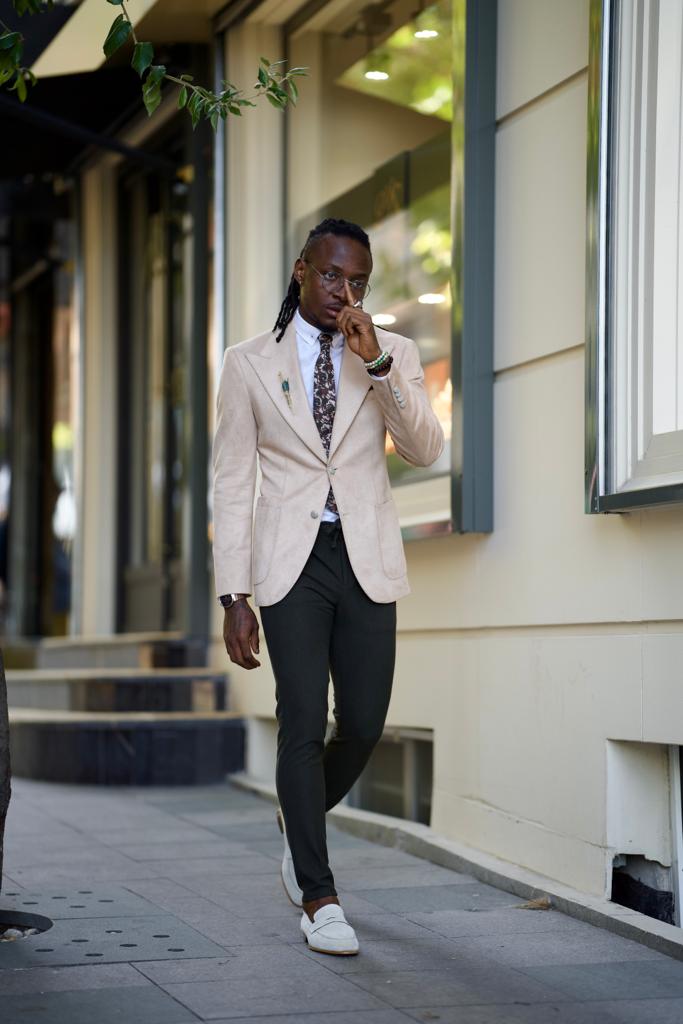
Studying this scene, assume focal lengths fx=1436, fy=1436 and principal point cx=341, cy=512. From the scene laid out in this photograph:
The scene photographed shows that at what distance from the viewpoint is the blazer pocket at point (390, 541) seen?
4250 mm

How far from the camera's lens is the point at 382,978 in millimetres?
3730

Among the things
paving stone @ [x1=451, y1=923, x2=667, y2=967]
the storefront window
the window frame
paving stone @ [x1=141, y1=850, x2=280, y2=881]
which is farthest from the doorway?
paving stone @ [x1=451, y1=923, x2=667, y2=967]

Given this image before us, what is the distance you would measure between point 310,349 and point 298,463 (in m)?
0.38

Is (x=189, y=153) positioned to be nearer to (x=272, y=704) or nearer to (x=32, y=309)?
(x=272, y=704)

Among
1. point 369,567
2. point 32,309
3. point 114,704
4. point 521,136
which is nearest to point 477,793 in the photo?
point 369,567

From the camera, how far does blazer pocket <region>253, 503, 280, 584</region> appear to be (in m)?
4.16

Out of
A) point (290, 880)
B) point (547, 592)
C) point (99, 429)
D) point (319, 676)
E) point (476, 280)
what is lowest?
point (290, 880)

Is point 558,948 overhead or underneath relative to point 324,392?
underneath

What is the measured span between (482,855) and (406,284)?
2.86 m

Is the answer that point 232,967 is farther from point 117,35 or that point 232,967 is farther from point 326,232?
point 117,35

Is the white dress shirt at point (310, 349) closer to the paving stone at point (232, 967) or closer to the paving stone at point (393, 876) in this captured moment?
the paving stone at point (232, 967)

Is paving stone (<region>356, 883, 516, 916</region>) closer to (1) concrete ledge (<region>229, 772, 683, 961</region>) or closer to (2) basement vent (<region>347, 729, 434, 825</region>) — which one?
(1) concrete ledge (<region>229, 772, 683, 961</region>)

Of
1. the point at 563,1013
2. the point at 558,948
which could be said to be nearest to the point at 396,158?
the point at 558,948

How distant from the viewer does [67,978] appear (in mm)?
3682
